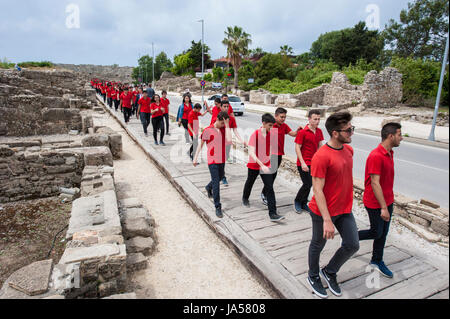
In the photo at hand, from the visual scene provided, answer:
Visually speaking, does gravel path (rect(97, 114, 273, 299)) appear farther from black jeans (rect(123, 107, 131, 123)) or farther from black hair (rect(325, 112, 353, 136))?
black jeans (rect(123, 107, 131, 123))

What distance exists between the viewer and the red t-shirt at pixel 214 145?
4.66m

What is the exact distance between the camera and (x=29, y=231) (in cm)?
493

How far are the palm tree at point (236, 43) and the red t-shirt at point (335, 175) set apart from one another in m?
41.7

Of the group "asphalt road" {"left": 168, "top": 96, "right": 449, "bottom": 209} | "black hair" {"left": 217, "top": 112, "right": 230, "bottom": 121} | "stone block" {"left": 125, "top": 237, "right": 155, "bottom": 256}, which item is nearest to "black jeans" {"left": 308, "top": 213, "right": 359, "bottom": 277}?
"stone block" {"left": 125, "top": 237, "right": 155, "bottom": 256}

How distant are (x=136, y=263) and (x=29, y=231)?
8.47 feet

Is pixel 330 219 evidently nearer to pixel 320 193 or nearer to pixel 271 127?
pixel 320 193

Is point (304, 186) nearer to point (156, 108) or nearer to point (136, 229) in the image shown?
point (136, 229)

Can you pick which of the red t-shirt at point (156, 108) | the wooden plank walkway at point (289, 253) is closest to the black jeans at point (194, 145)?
the wooden plank walkway at point (289, 253)

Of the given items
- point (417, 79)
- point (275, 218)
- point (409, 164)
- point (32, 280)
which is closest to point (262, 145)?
point (275, 218)

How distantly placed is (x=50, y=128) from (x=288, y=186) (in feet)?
30.8

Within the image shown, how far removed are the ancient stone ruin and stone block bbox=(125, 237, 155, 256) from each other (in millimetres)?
13

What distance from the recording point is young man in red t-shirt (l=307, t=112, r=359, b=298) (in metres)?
2.57
